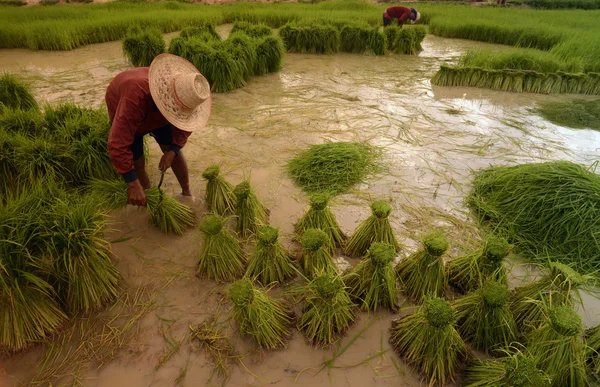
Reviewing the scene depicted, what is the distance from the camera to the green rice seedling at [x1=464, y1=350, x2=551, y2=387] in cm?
125

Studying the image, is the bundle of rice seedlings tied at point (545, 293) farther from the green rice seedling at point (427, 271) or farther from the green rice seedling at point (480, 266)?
the green rice seedling at point (427, 271)

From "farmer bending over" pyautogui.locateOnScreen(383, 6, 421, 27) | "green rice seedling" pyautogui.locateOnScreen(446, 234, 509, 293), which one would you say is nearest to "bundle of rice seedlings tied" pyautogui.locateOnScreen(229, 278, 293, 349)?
"green rice seedling" pyautogui.locateOnScreen(446, 234, 509, 293)

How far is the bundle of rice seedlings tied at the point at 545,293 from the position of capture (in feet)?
5.33

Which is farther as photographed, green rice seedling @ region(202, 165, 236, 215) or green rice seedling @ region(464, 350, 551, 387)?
green rice seedling @ region(202, 165, 236, 215)

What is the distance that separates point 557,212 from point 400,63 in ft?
18.6

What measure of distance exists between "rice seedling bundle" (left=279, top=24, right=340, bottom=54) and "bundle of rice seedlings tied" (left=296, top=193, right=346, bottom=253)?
20.8 ft

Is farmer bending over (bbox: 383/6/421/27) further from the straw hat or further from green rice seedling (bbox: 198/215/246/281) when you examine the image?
green rice seedling (bbox: 198/215/246/281)

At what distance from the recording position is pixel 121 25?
26.3ft

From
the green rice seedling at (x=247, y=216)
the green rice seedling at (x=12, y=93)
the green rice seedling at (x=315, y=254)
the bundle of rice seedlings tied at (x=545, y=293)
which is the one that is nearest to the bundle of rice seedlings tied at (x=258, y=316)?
the green rice seedling at (x=315, y=254)

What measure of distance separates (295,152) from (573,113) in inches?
177

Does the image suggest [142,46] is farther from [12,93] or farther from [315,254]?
[315,254]

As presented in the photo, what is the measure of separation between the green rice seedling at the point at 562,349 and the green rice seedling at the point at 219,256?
1.74 metres

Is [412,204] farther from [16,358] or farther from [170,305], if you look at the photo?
[16,358]

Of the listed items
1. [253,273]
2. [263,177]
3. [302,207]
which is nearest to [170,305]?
[253,273]
